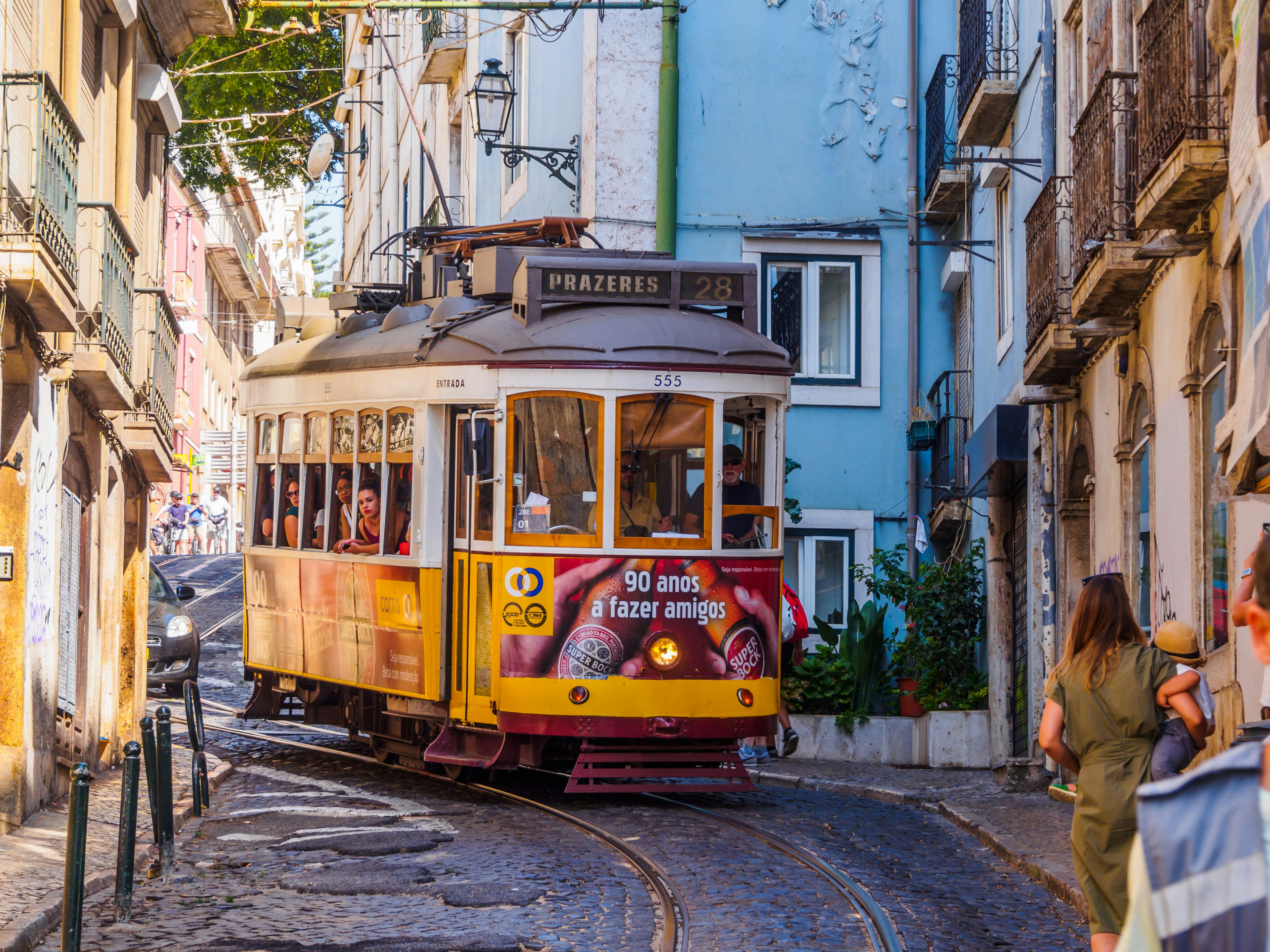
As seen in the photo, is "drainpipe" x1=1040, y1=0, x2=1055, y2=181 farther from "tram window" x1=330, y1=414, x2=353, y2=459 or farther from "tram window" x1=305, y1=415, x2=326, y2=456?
"tram window" x1=305, y1=415, x2=326, y2=456

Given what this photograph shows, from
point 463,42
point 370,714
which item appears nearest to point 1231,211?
point 370,714

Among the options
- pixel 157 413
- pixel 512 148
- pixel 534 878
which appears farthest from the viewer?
pixel 512 148

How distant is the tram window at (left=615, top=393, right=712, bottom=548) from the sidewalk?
2571 mm

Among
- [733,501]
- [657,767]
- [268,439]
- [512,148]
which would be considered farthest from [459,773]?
[512,148]

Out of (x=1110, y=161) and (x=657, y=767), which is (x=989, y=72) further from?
(x=657, y=767)

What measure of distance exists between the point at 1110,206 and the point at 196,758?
6.55 m

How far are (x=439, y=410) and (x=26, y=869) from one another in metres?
4.28

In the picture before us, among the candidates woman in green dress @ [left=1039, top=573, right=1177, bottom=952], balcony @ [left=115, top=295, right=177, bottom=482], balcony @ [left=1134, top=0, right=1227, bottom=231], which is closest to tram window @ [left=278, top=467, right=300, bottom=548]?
balcony @ [left=115, top=295, right=177, bottom=482]

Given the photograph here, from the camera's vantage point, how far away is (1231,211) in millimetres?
8656

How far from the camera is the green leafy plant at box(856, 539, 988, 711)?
17.2 meters

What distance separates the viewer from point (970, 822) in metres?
11.7

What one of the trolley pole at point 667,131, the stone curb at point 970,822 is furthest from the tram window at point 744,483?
the trolley pole at point 667,131

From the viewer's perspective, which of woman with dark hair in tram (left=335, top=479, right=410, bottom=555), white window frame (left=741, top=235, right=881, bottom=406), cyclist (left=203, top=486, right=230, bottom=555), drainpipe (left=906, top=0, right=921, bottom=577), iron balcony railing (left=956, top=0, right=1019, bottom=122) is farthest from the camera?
cyclist (left=203, top=486, right=230, bottom=555)

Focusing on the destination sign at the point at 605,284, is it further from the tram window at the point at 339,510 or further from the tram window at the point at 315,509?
the tram window at the point at 315,509
